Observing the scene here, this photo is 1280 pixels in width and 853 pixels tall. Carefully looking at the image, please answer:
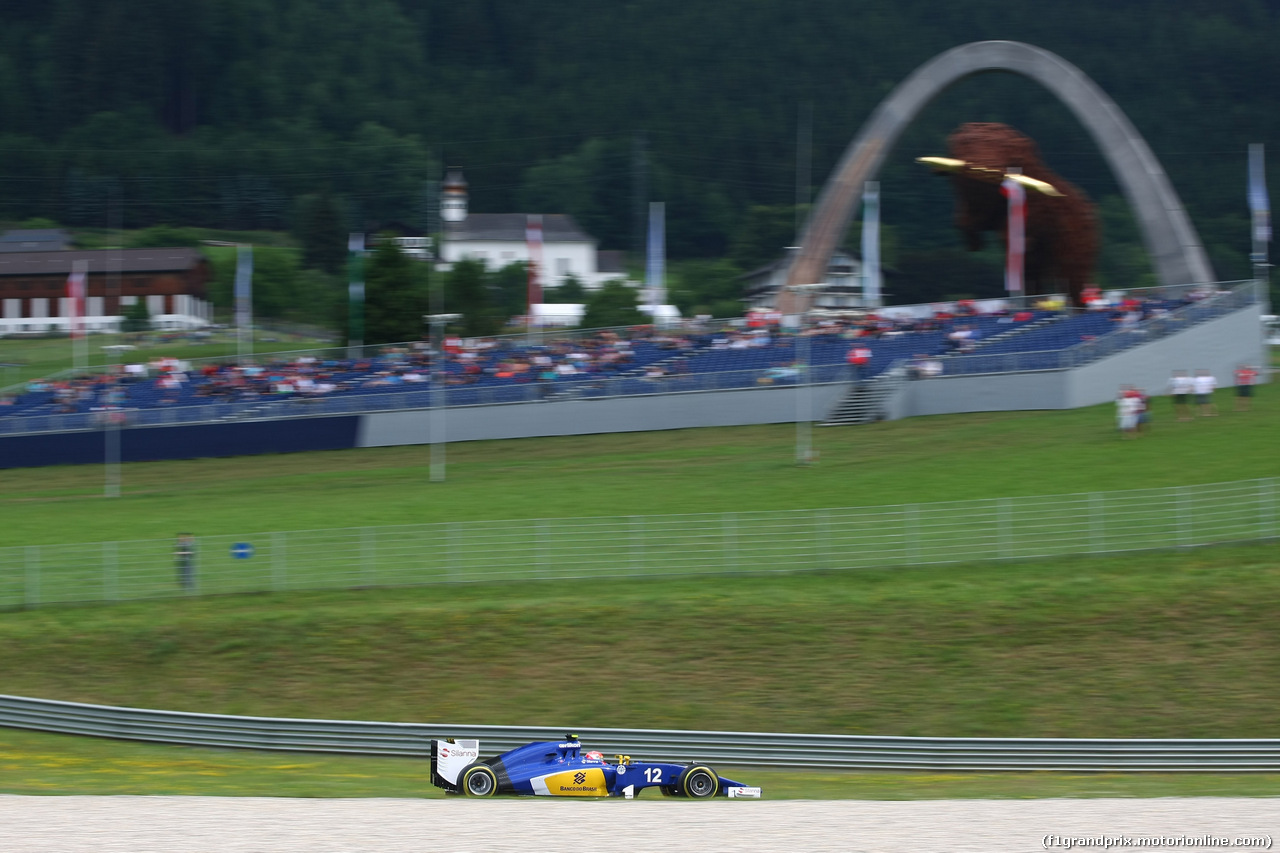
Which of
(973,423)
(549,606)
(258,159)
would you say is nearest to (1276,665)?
(549,606)

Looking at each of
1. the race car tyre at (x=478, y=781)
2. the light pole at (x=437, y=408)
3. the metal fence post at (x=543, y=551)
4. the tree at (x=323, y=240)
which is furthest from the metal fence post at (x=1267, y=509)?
the tree at (x=323, y=240)

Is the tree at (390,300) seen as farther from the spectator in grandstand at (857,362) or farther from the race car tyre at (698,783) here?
the race car tyre at (698,783)

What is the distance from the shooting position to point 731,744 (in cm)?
1866

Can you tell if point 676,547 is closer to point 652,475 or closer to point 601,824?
point 652,475

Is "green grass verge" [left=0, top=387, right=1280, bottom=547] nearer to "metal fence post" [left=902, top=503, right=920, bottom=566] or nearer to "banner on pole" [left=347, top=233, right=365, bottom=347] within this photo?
"metal fence post" [left=902, top=503, right=920, bottom=566]

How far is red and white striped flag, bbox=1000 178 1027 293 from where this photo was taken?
142ft

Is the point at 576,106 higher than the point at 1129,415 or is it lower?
higher

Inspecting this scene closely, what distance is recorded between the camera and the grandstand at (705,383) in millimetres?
40156

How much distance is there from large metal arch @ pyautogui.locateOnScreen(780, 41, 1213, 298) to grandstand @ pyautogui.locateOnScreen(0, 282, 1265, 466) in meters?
5.42

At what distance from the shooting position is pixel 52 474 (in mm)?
39500

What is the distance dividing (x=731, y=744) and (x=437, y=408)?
21981 millimetres

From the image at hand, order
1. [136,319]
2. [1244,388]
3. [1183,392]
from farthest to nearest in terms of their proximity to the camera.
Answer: [136,319] → [1244,388] → [1183,392]

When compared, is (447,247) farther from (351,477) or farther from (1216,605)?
(1216,605)

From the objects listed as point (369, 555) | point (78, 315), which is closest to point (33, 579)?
point (369, 555)
